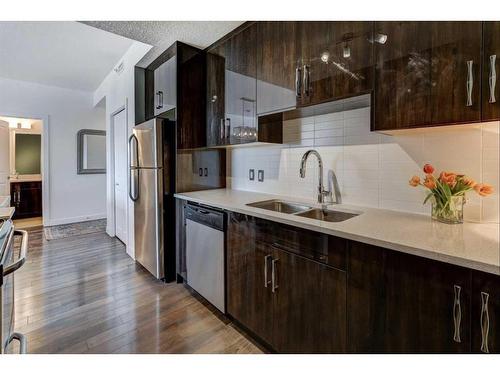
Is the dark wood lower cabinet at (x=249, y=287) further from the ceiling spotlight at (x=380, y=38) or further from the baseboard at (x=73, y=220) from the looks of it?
the baseboard at (x=73, y=220)

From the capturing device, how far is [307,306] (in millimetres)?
1379

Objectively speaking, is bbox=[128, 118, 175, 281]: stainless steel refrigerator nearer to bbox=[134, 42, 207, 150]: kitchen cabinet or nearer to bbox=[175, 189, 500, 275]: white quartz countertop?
bbox=[134, 42, 207, 150]: kitchen cabinet

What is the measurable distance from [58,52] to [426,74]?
13.7 ft

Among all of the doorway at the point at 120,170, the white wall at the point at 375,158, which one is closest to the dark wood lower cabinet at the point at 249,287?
Answer: the white wall at the point at 375,158

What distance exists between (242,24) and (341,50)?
1.06m

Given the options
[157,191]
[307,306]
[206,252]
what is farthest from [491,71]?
[157,191]

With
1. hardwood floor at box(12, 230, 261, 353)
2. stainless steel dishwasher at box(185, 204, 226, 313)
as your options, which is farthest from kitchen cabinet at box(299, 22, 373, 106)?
hardwood floor at box(12, 230, 261, 353)

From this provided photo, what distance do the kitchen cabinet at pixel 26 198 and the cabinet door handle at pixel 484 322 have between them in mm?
7300

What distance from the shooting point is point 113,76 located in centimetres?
409

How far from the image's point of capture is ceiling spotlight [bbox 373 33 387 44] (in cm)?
130

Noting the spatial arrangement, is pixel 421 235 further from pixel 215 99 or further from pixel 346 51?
pixel 215 99

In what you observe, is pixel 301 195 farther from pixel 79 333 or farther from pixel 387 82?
pixel 79 333

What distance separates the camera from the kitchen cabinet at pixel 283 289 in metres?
1.27
